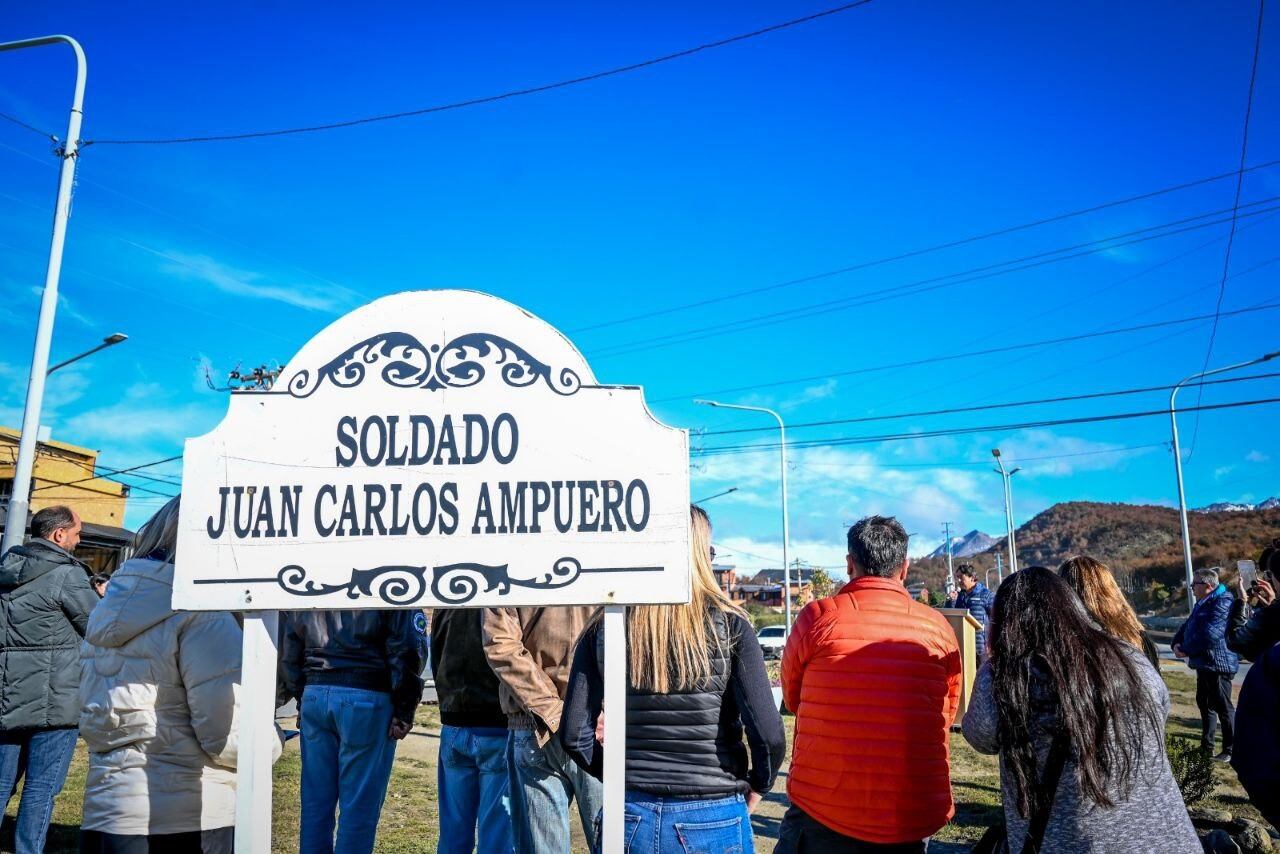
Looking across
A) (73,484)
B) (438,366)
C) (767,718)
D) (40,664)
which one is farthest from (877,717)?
(73,484)

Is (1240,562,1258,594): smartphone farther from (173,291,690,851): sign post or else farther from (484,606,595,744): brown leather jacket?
(173,291,690,851): sign post

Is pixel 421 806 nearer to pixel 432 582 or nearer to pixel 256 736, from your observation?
pixel 256 736

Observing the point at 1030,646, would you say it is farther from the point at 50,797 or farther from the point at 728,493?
the point at 728,493

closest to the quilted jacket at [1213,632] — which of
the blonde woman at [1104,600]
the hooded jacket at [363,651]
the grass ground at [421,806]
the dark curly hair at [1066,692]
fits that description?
the grass ground at [421,806]

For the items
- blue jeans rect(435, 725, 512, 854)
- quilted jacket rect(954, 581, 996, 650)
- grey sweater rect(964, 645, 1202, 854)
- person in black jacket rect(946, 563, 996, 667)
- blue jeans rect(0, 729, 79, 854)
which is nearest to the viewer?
grey sweater rect(964, 645, 1202, 854)

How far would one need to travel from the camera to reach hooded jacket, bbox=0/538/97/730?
13.5 ft

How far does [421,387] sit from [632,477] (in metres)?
0.66

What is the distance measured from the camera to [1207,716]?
845 centimetres

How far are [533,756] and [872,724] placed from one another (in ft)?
4.40

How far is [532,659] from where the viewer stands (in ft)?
11.2

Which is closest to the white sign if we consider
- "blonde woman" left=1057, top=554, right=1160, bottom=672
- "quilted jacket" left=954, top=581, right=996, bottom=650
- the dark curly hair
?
the dark curly hair

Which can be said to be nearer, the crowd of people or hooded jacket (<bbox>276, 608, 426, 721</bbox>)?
the crowd of people

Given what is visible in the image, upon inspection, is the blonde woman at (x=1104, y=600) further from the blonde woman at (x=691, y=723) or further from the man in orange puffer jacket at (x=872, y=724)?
the blonde woman at (x=691, y=723)

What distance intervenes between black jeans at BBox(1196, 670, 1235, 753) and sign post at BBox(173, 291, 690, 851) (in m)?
8.29
